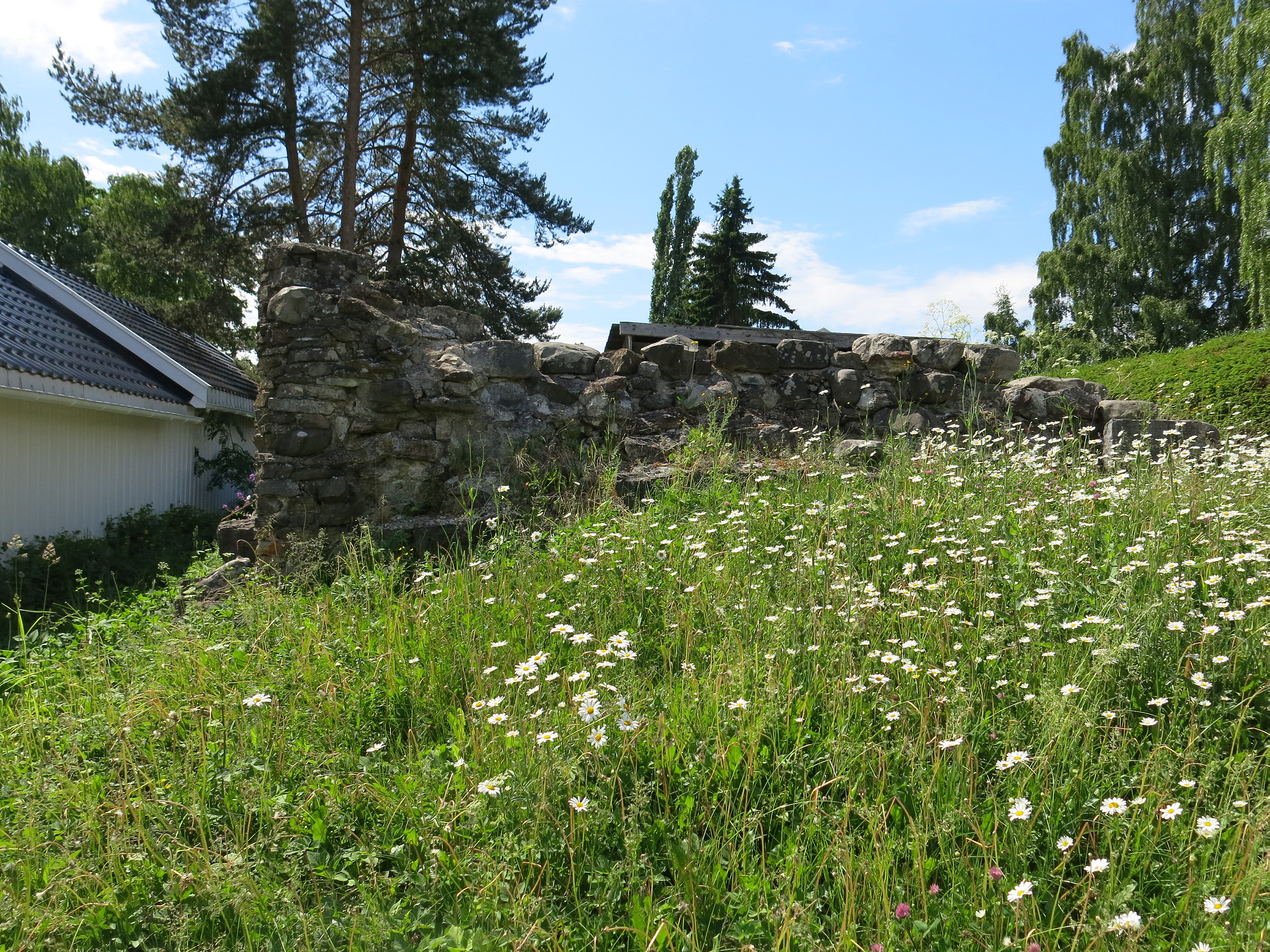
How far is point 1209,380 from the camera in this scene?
842 centimetres

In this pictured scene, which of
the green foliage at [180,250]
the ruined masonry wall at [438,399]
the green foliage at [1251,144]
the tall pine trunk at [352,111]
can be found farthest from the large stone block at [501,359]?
the green foliage at [1251,144]

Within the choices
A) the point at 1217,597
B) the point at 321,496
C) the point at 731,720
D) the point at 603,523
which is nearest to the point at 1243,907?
the point at 731,720

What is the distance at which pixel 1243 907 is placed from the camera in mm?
1675

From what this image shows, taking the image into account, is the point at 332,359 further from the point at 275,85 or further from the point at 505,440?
the point at 275,85

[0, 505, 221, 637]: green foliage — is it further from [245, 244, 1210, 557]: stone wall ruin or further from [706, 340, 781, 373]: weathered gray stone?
[706, 340, 781, 373]: weathered gray stone

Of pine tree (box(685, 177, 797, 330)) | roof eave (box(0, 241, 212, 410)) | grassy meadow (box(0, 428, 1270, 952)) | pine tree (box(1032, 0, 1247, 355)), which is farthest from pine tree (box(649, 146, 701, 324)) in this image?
grassy meadow (box(0, 428, 1270, 952))

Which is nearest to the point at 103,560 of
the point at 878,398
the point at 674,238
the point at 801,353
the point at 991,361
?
the point at 801,353

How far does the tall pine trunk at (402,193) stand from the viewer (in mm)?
14570

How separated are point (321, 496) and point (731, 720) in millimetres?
4477

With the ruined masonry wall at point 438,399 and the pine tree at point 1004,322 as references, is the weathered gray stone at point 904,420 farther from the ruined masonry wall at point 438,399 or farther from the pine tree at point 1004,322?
the pine tree at point 1004,322

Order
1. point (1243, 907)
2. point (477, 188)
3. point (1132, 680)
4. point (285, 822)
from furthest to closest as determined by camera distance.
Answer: point (477, 188), point (1132, 680), point (285, 822), point (1243, 907)

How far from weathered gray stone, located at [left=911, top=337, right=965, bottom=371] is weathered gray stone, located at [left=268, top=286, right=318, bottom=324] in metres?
5.08

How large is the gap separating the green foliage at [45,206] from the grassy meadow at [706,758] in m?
24.8

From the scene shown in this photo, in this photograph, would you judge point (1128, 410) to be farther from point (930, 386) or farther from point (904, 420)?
point (904, 420)
